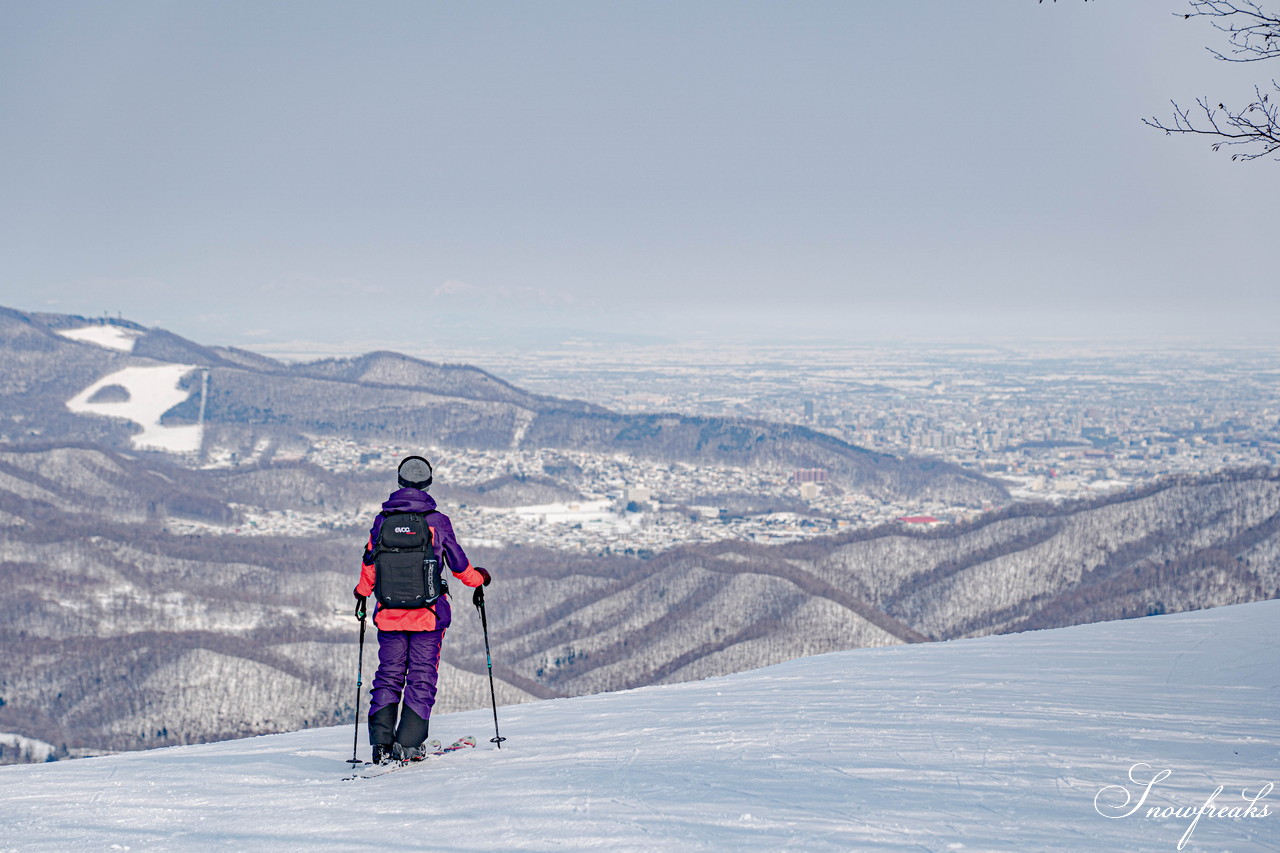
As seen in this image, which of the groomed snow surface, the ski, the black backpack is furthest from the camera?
the black backpack

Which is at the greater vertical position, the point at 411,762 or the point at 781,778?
the point at 781,778

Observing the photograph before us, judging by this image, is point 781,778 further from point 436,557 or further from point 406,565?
point 406,565

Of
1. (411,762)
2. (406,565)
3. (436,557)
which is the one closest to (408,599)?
(406,565)

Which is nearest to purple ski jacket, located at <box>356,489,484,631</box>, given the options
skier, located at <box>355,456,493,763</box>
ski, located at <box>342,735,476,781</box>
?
skier, located at <box>355,456,493,763</box>

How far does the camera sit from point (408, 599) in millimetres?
9773

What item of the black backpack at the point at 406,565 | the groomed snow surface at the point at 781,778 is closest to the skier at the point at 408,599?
the black backpack at the point at 406,565

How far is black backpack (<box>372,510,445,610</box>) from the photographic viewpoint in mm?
9734

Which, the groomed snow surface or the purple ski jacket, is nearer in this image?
the groomed snow surface

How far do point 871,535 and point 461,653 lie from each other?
56651mm

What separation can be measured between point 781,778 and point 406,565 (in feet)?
12.6

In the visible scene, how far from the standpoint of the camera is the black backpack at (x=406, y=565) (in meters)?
9.73

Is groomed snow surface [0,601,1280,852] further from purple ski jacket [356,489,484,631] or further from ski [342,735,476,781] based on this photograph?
purple ski jacket [356,489,484,631]

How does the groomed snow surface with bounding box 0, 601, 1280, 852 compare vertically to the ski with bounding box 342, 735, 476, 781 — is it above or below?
above

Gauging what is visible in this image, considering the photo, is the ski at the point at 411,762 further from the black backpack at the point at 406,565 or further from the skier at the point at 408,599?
the black backpack at the point at 406,565
